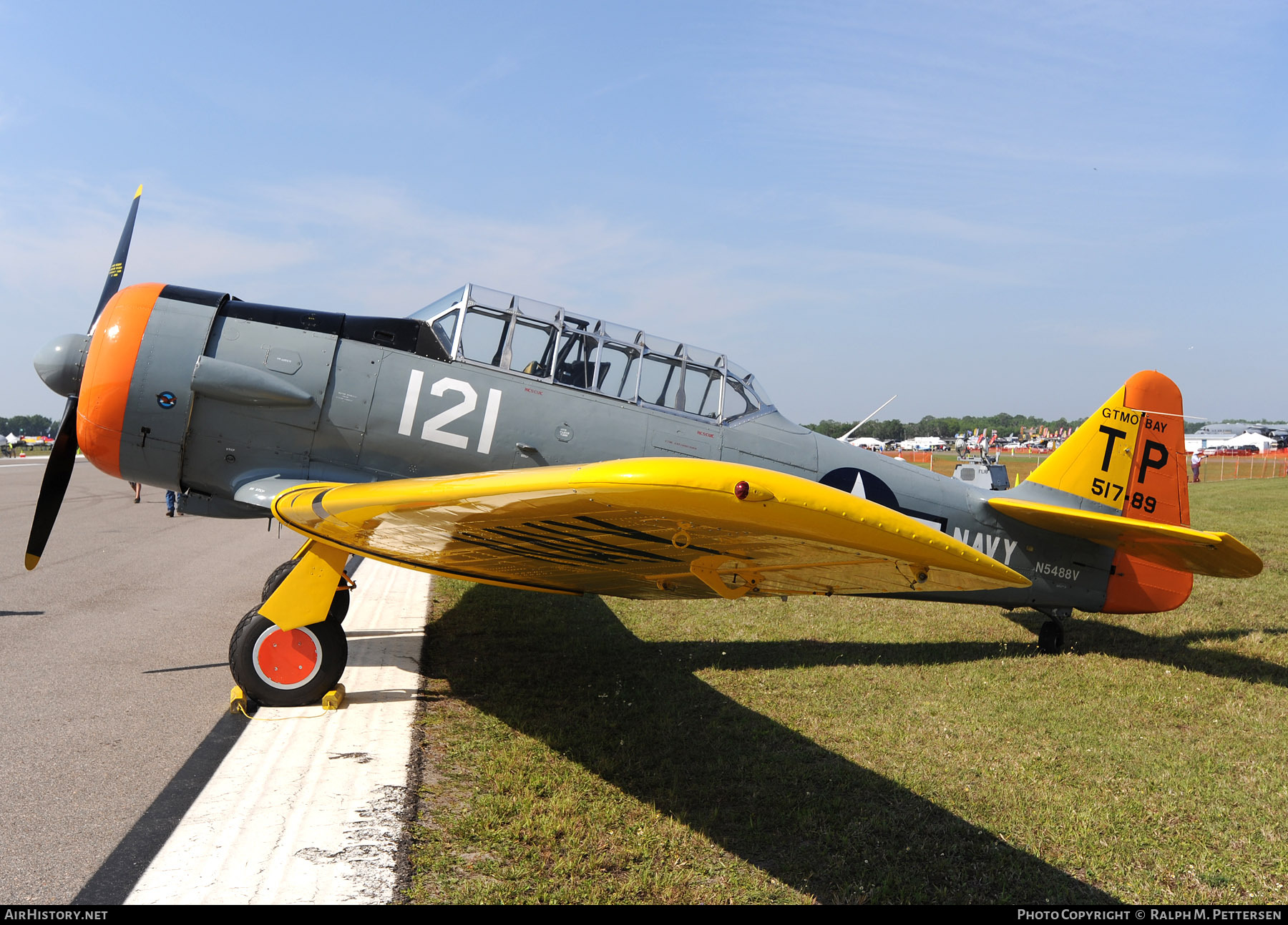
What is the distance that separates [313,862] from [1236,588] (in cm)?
1084

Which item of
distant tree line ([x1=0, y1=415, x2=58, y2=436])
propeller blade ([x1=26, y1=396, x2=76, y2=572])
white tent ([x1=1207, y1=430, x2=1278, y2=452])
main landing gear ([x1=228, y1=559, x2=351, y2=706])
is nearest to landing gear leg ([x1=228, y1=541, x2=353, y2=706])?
main landing gear ([x1=228, y1=559, x2=351, y2=706])

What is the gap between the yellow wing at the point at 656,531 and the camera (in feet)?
6.54

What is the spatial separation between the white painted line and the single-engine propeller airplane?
1.68ft

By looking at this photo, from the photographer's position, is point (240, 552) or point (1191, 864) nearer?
point (1191, 864)

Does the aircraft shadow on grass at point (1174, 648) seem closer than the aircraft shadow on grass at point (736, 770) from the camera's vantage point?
No

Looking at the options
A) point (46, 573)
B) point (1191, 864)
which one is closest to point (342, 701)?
point (1191, 864)

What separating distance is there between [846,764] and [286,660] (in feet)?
11.0

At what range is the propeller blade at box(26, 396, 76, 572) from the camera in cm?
546

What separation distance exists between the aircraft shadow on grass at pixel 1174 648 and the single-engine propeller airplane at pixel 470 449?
1.31 feet

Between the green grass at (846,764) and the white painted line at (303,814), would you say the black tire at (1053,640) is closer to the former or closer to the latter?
the green grass at (846,764)

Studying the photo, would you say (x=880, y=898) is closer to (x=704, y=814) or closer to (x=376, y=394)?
(x=704, y=814)

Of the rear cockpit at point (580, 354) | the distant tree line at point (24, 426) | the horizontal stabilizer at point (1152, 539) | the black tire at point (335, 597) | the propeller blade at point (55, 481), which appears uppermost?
the rear cockpit at point (580, 354)

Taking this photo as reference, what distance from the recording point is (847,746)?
4.42 m

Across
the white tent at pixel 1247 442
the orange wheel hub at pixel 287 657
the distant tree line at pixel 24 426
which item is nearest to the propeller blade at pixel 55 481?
the orange wheel hub at pixel 287 657
